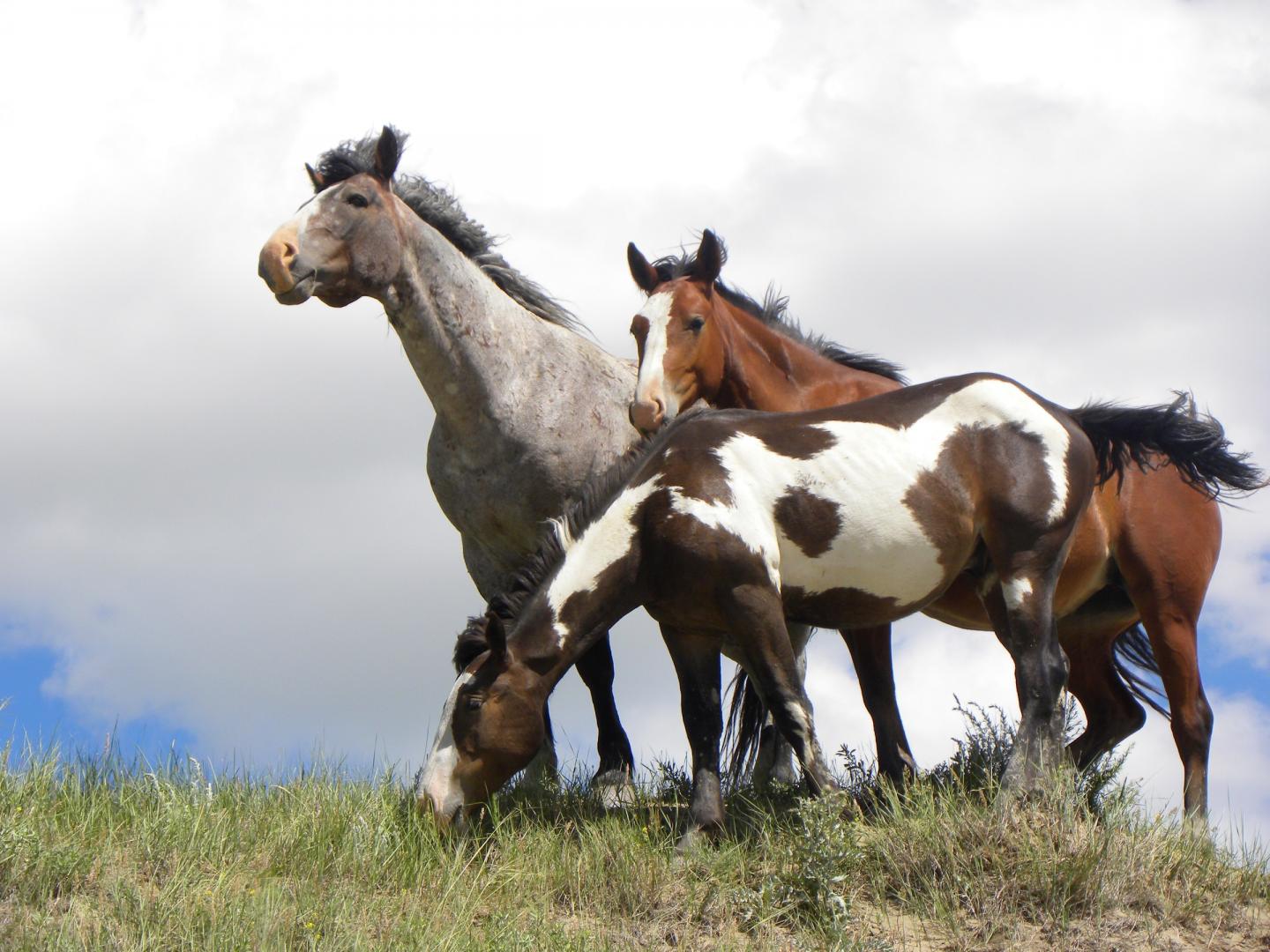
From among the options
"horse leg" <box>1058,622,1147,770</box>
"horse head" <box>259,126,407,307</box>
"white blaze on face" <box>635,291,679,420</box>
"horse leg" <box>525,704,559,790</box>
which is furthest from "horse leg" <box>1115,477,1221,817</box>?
"horse head" <box>259,126,407,307</box>

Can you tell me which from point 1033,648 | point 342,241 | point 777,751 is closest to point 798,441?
point 1033,648

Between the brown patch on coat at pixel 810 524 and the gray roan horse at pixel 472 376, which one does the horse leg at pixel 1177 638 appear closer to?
the brown patch on coat at pixel 810 524

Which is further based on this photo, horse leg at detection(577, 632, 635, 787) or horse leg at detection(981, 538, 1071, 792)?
horse leg at detection(577, 632, 635, 787)

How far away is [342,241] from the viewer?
7.65 m

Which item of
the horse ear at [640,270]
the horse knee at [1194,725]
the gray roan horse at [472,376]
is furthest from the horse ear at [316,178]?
the horse knee at [1194,725]

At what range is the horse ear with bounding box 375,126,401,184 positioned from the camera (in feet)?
26.3

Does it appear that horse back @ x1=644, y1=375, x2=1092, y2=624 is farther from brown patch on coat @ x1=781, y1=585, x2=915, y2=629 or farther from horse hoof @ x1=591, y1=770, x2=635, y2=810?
horse hoof @ x1=591, y1=770, x2=635, y2=810

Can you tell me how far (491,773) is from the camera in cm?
648

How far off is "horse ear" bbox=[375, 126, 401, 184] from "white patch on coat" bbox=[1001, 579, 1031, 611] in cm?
396

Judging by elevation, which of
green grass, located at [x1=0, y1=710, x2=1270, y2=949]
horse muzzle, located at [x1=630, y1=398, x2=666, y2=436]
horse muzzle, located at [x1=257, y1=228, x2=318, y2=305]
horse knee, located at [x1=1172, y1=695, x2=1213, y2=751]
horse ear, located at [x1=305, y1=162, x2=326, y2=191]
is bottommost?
green grass, located at [x1=0, y1=710, x2=1270, y2=949]

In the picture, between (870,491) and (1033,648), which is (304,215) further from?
(1033,648)

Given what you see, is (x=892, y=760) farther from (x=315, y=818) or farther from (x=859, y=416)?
(x=315, y=818)

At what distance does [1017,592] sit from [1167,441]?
53.1 inches

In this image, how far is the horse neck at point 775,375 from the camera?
824cm
